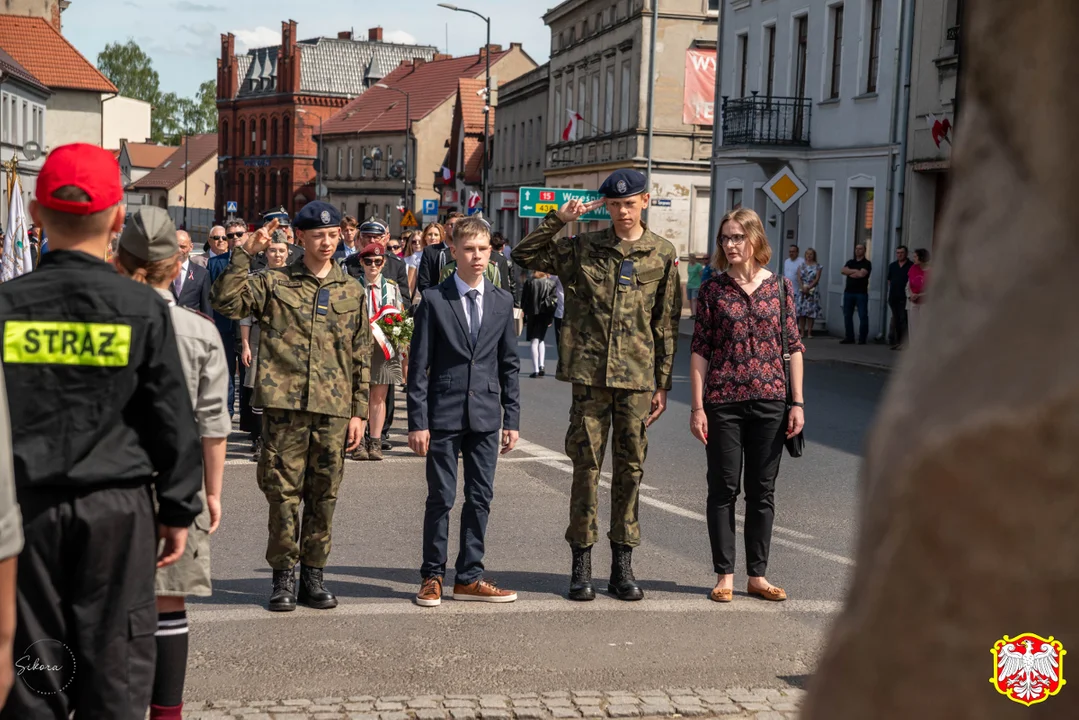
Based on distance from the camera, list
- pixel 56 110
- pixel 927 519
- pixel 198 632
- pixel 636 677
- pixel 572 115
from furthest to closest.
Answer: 1. pixel 56 110
2. pixel 572 115
3. pixel 198 632
4. pixel 636 677
5. pixel 927 519

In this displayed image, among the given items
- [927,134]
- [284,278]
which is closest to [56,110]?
[927,134]

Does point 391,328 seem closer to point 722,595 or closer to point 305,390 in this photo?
point 305,390

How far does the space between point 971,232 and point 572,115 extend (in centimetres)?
5428

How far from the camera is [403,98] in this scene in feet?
346

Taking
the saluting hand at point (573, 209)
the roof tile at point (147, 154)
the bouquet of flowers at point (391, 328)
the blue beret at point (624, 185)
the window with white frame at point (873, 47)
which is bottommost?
the bouquet of flowers at point (391, 328)

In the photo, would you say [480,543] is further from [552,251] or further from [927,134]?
[927,134]

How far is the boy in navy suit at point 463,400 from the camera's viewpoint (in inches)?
297

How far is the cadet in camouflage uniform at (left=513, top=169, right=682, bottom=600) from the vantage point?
7.68 metres

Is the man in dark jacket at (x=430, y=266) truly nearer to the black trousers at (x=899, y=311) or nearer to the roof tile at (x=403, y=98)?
Result: the black trousers at (x=899, y=311)

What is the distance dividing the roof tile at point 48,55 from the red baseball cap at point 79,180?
7604cm

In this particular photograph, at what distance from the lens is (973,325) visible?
3.53 feet

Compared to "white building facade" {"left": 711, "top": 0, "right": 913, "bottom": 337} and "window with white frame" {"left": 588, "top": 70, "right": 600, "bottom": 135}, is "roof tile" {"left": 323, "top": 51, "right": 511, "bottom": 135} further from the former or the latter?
"white building facade" {"left": 711, "top": 0, "right": 913, "bottom": 337}

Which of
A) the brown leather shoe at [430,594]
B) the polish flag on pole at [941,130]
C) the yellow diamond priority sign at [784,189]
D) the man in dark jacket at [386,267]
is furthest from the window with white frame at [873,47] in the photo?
the brown leather shoe at [430,594]

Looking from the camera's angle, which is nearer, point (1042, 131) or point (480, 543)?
point (1042, 131)
